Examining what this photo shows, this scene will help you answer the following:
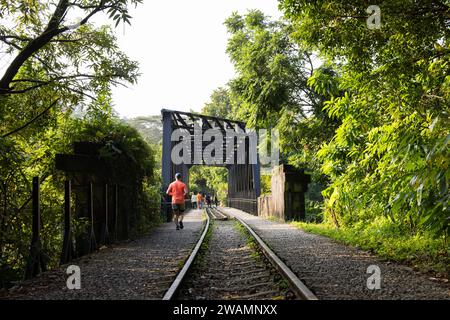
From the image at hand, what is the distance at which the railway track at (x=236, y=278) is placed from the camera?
13.9 ft

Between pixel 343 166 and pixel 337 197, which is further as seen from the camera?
pixel 343 166

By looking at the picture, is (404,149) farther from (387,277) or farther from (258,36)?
(258,36)

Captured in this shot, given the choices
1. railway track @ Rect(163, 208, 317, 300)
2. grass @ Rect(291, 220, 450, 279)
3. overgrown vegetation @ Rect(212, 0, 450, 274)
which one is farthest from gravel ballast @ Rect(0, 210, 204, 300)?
grass @ Rect(291, 220, 450, 279)

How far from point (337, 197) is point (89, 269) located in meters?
4.39

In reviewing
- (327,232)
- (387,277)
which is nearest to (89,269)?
(387,277)

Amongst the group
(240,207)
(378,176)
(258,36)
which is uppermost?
(258,36)

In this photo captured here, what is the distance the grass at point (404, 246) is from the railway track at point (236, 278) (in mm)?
1756

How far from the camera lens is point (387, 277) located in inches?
196

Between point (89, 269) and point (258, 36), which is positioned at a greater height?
point (258, 36)

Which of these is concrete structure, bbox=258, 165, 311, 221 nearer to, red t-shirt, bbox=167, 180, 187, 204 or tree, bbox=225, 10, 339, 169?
tree, bbox=225, 10, 339, 169

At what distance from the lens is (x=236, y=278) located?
517cm

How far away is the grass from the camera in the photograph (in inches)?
218

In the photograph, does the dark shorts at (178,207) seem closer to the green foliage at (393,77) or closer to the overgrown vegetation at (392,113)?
the overgrown vegetation at (392,113)

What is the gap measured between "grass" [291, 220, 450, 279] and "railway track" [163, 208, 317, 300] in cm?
176
